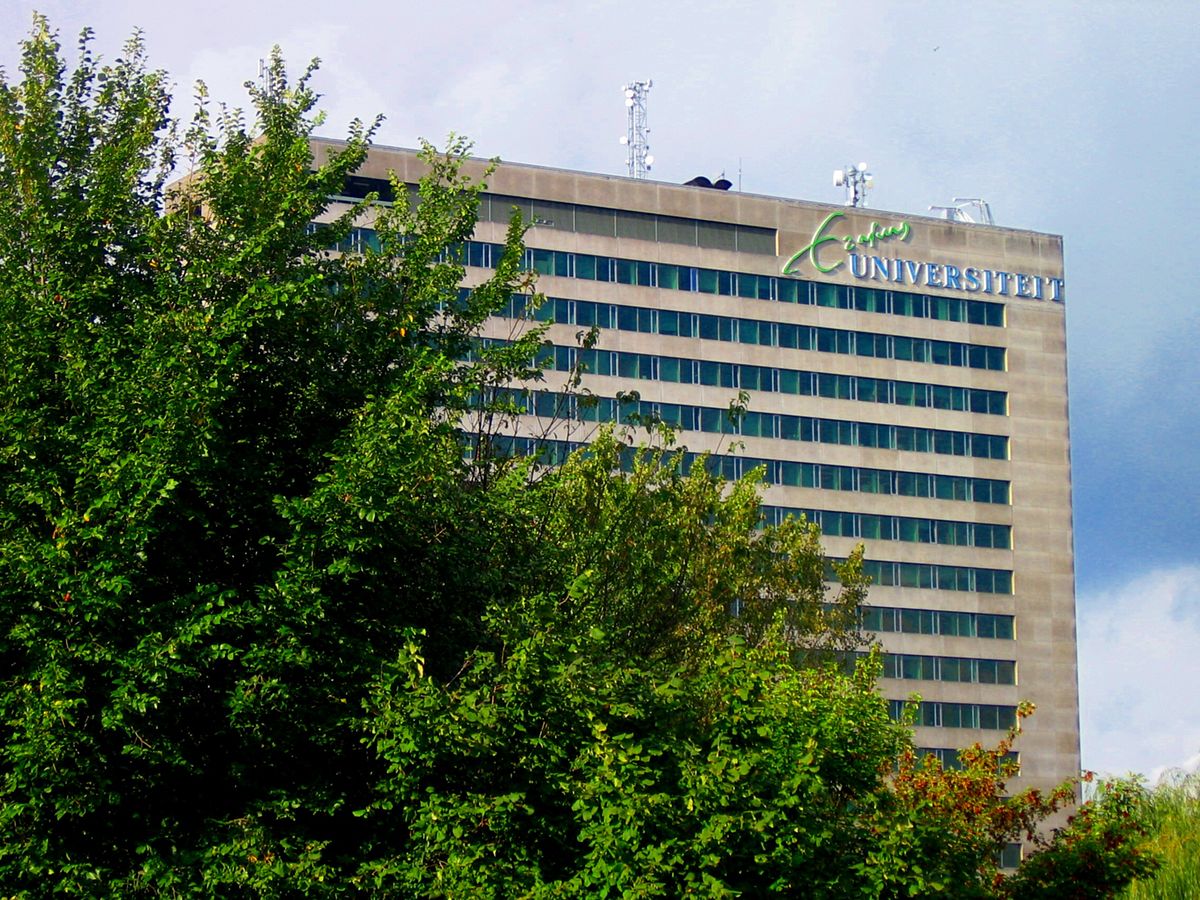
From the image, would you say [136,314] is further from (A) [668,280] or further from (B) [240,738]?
(A) [668,280]

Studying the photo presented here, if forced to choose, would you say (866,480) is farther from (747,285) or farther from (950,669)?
(747,285)

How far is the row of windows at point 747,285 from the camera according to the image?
99000 mm

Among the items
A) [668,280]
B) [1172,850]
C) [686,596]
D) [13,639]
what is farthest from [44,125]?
[668,280]

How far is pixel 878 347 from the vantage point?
10862cm

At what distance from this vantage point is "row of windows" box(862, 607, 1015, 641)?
106812 millimetres

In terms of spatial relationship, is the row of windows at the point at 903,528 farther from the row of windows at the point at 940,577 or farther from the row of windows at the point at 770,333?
the row of windows at the point at 770,333

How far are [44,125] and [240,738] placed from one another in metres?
10.2

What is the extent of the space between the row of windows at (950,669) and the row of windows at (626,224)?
26.0 metres

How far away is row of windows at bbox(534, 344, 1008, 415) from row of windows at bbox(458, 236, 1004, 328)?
431cm

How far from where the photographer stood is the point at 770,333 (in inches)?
4163

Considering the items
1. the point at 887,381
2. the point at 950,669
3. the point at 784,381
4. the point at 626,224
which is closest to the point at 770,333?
the point at 784,381

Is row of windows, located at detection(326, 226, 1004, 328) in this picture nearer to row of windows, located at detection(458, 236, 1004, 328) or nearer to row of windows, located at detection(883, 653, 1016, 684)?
row of windows, located at detection(458, 236, 1004, 328)

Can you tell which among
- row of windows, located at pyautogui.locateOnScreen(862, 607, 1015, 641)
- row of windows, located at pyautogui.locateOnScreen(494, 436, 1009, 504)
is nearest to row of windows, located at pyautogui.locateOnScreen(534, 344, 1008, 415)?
row of windows, located at pyautogui.locateOnScreen(494, 436, 1009, 504)

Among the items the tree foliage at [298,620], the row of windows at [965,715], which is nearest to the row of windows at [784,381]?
the row of windows at [965,715]
